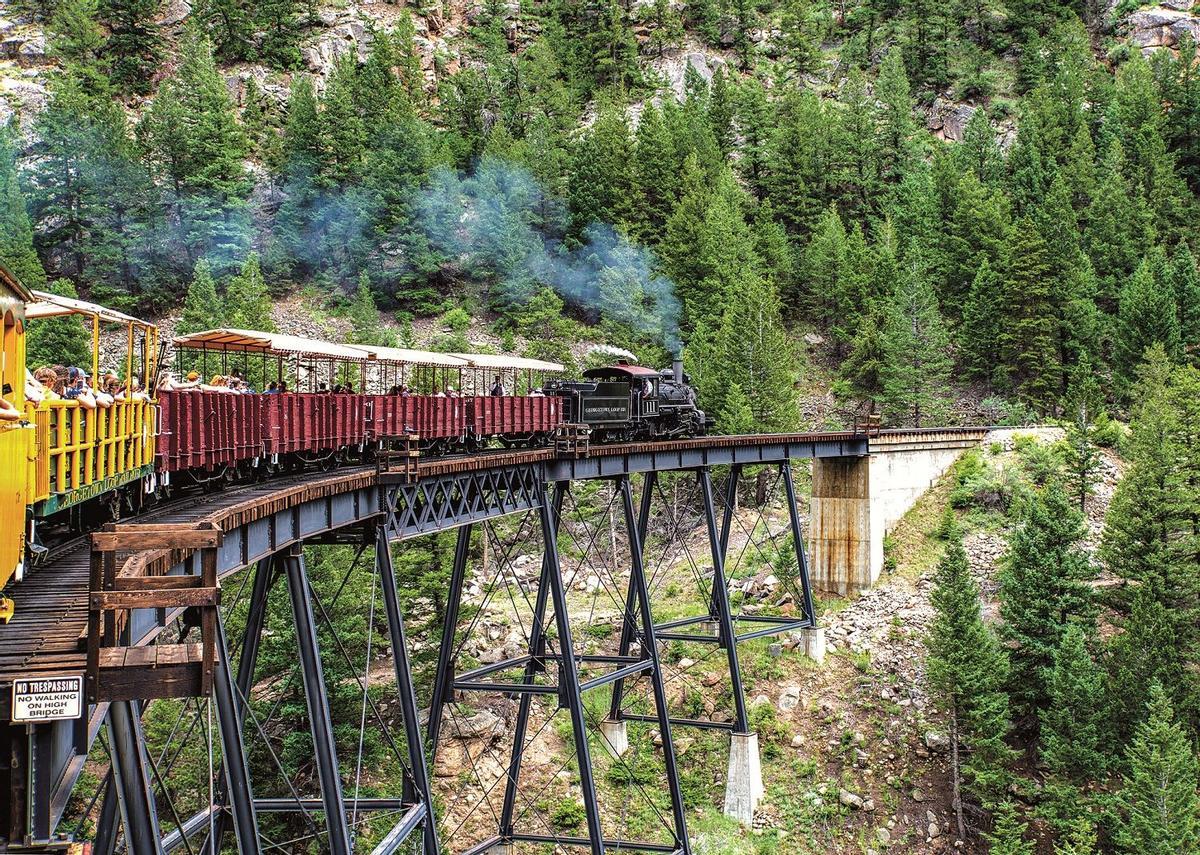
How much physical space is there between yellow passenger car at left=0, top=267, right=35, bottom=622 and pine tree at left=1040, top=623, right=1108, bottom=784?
84.7 feet

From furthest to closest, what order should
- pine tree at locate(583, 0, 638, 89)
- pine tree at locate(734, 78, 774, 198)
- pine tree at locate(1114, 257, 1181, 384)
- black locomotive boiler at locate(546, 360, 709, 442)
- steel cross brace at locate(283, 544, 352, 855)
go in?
pine tree at locate(583, 0, 638, 89), pine tree at locate(734, 78, 774, 198), pine tree at locate(1114, 257, 1181, 384), black locomotive boiler at locate(546, 360, 709, 442), steel cross brace at locate(283, 544, 352, 855)

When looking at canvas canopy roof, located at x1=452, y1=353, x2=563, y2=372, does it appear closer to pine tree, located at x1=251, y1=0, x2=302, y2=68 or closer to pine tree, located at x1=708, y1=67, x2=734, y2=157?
pine tree, located at x1=708, y1=67, x2=734, y2=157

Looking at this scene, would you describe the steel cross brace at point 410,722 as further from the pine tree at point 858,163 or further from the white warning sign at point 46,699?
the pine tree at point 858,163

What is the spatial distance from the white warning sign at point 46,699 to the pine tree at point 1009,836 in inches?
973

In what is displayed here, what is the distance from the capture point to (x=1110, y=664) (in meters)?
30.0

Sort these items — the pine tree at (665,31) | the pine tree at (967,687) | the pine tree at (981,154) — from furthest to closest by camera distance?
1. the pine tree at (665,31)
2. the pine tree at (981,154)
3. the pine tree at (967,687)

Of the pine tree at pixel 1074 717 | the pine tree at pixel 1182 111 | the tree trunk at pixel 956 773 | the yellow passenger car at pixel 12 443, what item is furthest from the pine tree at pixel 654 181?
the yellow passenger car at pixel 12 443

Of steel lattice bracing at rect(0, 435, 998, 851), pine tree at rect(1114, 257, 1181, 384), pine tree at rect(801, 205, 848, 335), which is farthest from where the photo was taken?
pine tree at rect(801, 205, 848, 335)

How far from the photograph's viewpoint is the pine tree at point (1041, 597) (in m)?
30.7

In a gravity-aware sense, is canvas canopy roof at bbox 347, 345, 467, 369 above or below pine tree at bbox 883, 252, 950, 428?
below

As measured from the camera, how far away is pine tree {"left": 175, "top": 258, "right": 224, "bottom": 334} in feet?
181

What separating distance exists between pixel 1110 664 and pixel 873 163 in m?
54.9

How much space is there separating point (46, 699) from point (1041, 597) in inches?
1168

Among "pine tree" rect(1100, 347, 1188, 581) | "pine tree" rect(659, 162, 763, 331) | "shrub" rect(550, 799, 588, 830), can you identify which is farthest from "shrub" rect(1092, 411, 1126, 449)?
"shrub" rect(550, 799, 588, 830)
